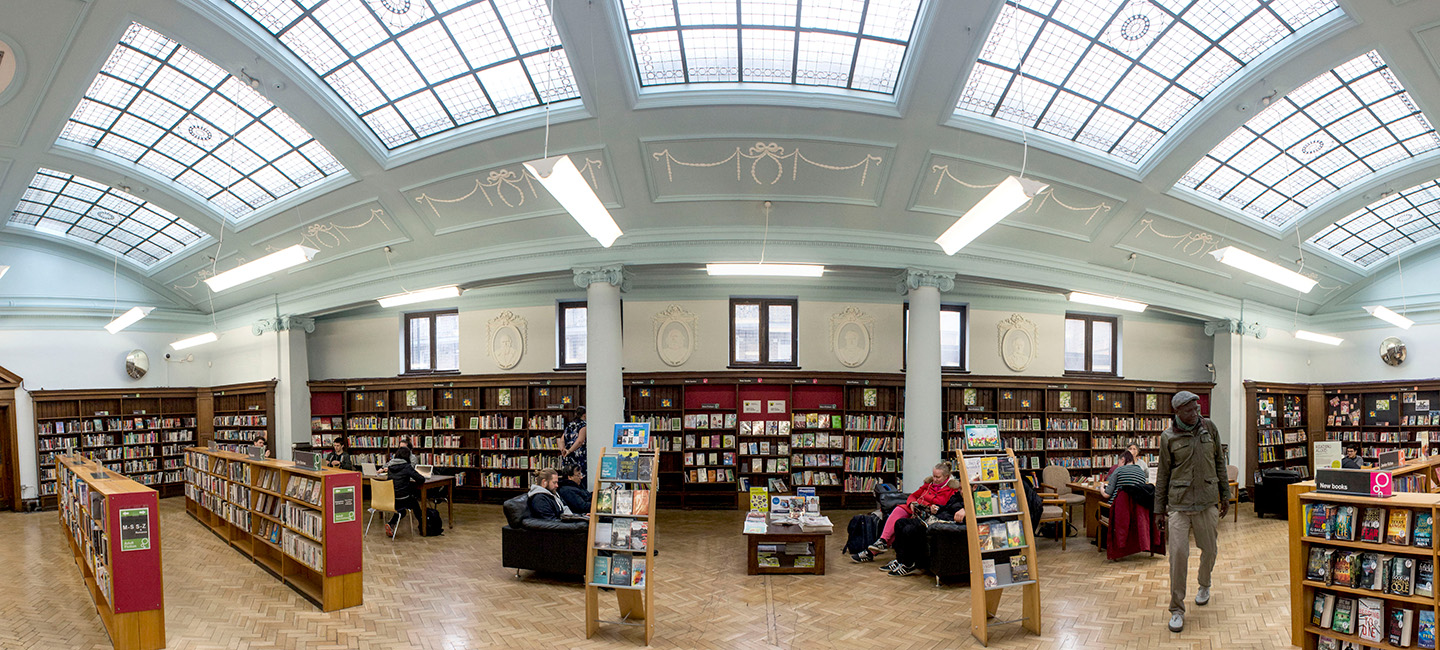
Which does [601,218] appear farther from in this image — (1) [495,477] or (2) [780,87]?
(1) [495,477]

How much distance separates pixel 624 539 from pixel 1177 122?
25.4ft

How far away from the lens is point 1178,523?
4930 millimetres

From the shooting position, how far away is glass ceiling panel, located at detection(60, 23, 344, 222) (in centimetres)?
739

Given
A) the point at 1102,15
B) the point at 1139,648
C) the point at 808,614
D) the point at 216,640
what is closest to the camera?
the point at 1139,648


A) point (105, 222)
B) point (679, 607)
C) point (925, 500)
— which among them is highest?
point (105, 222)

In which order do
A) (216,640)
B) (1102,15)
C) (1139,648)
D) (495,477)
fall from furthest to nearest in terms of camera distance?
(495,477), (1102,15), (216,640), (1139,648)

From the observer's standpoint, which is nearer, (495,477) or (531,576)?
(531,576)

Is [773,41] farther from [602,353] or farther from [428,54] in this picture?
[602,353]

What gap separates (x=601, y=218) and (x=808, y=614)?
3.58 m

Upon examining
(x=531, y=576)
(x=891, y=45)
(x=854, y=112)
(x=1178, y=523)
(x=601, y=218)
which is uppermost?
(x=891, y=45)

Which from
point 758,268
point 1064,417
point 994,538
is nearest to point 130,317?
point 758,268

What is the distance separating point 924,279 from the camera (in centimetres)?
914

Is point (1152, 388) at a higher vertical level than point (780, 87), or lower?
lower

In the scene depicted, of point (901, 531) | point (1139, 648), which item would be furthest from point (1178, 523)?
point (901, 531)
